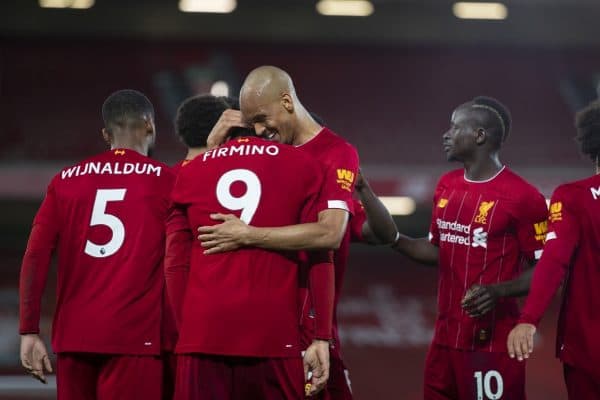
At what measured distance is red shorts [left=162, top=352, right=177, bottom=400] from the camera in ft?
12.7

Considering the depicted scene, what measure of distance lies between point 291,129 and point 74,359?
4.14ft

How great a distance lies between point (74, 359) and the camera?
379 cm

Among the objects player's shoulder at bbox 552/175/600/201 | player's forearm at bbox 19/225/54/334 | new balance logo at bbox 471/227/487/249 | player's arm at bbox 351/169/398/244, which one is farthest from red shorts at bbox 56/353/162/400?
player's shoulder at bbox 552/175/600/201

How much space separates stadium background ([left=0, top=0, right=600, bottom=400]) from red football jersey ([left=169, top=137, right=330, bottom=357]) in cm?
826

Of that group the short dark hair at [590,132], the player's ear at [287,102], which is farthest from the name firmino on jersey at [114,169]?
the short dark hair at [590,132]

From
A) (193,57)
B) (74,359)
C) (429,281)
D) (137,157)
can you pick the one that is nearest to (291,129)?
(137,157)

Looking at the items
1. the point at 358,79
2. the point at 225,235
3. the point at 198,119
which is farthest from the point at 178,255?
the point at 358,79

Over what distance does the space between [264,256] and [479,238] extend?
1609 mm

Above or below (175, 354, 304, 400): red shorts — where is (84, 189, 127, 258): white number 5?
above

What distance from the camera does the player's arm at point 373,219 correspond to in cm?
434

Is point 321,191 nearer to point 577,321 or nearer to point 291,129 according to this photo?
point 291,129

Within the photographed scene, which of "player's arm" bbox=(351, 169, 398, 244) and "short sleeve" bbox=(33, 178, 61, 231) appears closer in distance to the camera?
"short sleeve" bbox=(33, 178, 61, 231)

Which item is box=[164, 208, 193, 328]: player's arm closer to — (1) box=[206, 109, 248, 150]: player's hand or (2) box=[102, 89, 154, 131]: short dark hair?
(1) box=[206, 109, 248, 150]: player's hand

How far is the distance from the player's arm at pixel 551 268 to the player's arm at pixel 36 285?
1.84 metres
